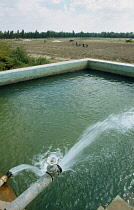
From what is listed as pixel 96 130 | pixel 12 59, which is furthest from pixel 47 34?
pixel 96 130

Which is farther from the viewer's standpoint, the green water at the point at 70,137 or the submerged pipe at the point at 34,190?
the green water at the point at 70,137

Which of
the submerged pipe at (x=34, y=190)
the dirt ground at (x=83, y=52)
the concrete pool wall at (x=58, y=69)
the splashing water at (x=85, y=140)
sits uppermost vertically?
the dirt ground at (x=83, y=52)

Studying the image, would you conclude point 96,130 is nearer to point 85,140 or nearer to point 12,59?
point 85,140

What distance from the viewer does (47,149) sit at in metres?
5.01

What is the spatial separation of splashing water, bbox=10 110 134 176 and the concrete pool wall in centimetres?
640

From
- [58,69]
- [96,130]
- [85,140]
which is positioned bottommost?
[85,140]

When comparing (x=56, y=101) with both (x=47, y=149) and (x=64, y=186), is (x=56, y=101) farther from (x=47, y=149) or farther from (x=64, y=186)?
(x=64, y=186)

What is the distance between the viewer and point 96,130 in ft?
19.7

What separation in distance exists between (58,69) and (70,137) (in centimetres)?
829

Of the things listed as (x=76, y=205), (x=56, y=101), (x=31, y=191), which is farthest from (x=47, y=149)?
(x=56, y=101)

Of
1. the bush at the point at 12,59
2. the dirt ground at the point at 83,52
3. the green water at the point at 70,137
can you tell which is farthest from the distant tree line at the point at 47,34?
the green water at the point at 70,137

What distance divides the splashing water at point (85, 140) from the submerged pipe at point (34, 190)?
867 mm

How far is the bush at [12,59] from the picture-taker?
12025mm

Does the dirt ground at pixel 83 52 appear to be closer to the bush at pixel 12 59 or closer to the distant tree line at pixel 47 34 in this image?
the bush at pixel 12 59
